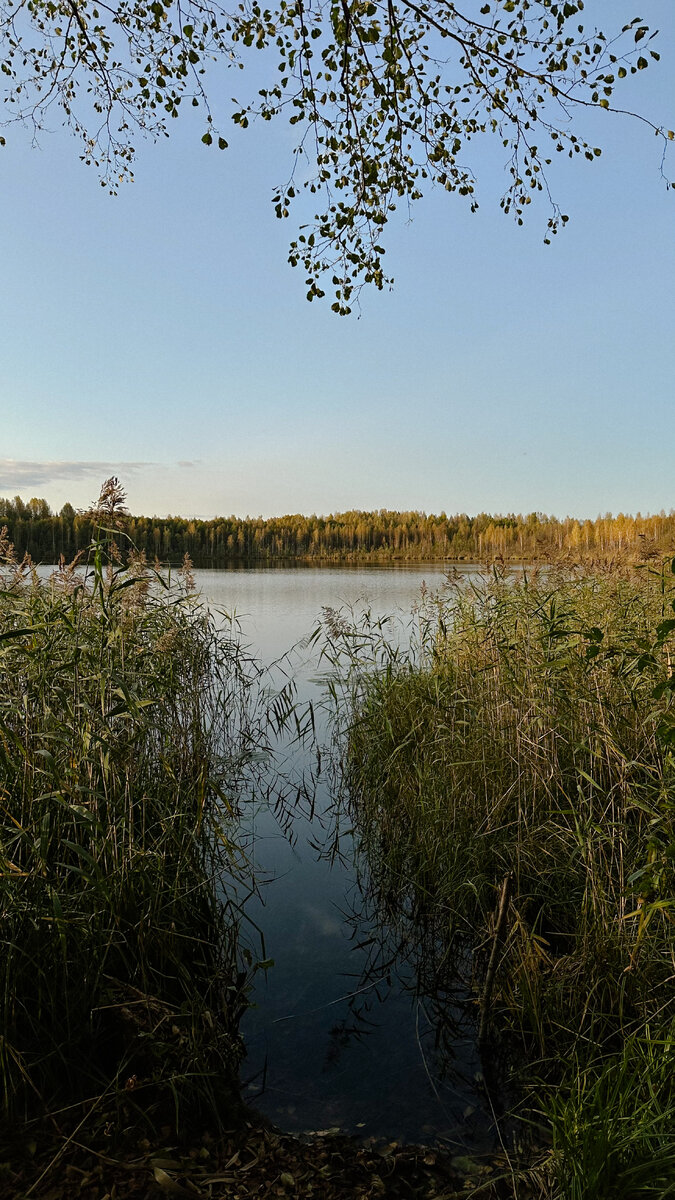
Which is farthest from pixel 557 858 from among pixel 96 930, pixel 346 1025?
pixel 96 930

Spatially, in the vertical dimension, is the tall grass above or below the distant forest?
below

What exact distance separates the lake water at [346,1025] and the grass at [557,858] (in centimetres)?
23

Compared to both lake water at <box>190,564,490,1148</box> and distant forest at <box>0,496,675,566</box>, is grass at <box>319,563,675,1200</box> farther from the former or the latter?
distant forest at <box>0,496,675,566</box>

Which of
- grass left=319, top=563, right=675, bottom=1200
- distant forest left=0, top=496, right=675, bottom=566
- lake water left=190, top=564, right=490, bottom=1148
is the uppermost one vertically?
distant forest left=0, top=496, right=675, bottom=566

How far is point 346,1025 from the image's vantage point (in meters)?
3.50

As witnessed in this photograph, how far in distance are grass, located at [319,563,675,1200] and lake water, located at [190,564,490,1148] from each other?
9.2 inches

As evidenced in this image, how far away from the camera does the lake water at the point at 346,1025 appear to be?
2.88m

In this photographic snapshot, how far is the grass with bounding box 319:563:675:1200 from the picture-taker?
2338mm

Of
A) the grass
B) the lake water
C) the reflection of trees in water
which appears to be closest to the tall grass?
the lake water

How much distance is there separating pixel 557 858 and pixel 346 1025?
4.84 feet

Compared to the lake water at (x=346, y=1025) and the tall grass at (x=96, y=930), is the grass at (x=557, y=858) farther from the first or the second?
the tall grass at (x=96, y=930)

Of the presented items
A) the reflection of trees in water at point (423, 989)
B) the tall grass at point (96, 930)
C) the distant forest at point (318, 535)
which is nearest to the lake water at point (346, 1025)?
the reflection of trees in water at point (423, 989)

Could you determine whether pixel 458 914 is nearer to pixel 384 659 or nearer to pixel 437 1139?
pixel 437 1139

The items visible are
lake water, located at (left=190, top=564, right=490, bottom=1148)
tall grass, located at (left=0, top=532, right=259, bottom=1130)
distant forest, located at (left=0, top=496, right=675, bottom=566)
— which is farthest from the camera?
distant forest, located at (left=0, top=496, right=675, bottom=566)
